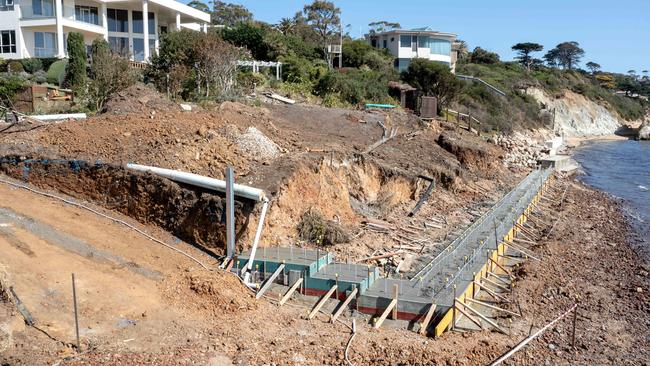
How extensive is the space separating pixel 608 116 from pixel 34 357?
90.4 m

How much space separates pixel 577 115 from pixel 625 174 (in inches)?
1575

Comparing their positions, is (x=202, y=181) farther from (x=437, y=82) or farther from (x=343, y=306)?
(x=437, y=82)

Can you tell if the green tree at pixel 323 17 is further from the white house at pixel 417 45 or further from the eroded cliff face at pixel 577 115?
the eroded cliff face at pixel 577 115

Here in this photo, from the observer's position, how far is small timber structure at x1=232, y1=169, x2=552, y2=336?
1251cm

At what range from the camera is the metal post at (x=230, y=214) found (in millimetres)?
13711

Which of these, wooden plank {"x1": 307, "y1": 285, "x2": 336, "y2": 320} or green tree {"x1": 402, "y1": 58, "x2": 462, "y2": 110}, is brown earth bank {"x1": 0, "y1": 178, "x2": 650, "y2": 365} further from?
green tree {"x1": 402, "y1": 58, "x2": 462, "y2": 110}

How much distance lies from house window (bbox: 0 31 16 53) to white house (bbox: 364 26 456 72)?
3483 centimetres

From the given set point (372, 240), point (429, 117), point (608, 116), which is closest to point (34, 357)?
point (372, 240)

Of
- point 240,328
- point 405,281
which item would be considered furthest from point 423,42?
point 240,328

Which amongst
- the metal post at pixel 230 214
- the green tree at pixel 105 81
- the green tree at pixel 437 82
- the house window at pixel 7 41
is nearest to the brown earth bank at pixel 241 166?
the metal post at pixel 230 214

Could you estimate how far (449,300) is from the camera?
12852mm

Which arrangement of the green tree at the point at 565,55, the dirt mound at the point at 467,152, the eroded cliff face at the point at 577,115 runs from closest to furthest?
1. the dirt mound at the point at 467,152
2. the eroded cliff face at the point at 577,115
3. the green tree at the point at 565,55

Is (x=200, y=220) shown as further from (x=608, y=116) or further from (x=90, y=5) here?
(x=608, y=116)

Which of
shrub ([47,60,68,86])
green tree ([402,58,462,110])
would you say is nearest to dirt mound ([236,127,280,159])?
shrub ([47,60,68,86])
